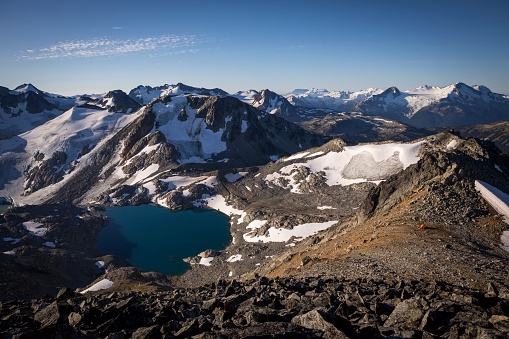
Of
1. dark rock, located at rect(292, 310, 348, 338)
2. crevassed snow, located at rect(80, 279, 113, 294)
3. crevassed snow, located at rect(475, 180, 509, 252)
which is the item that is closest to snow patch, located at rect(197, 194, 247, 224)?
crevassed snow, located at rect(80, 279, 113, 294)

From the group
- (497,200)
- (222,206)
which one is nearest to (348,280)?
(497,200)

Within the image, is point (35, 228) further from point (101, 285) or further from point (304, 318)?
point (304, 318)

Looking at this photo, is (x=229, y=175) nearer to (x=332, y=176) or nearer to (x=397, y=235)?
(x=332, y=176)

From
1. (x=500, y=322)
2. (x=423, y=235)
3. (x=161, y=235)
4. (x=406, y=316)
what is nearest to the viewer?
(x=500, y=322)

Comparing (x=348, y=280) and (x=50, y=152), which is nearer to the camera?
(x=348, y=280)

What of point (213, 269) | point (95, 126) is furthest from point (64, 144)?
point (213, 269)

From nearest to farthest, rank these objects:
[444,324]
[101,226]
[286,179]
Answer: [444,324]
[101,226]
[286,179]
